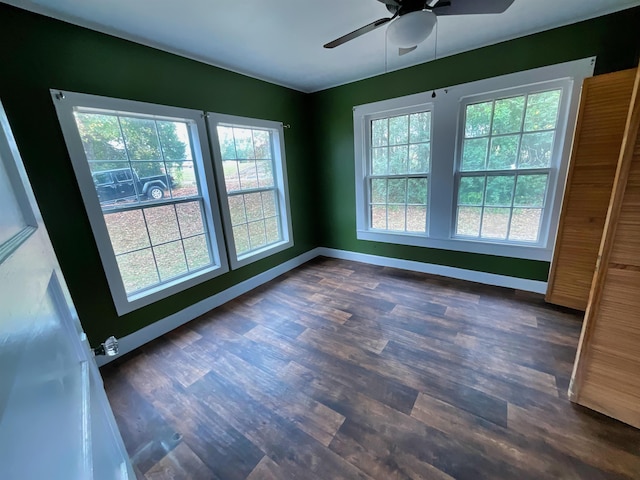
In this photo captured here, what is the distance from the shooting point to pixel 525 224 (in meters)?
2.67

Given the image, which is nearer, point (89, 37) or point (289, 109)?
point (89, 37)

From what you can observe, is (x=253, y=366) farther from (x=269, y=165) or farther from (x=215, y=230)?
(x=269, y=165)

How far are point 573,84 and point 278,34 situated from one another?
2.52 meters

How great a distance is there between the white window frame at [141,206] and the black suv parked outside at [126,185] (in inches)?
3.7

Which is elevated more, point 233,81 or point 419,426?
point 233,81

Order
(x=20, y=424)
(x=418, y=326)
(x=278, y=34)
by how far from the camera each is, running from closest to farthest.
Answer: (x=20, y=424)
(x=278, y=34)
(x=418, y=326)

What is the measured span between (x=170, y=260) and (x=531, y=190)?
3.60m

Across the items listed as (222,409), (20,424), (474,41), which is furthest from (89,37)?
(474,41)

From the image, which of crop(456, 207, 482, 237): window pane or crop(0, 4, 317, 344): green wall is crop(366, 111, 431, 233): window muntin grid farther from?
crop(0, 4, 317, 344): green wall

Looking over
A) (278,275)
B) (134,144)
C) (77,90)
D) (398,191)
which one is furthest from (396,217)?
(77,90)

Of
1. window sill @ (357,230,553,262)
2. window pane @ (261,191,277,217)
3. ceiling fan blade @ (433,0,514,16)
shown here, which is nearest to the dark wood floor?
window sill @ (357,230,553,262)

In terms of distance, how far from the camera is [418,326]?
7.56ft

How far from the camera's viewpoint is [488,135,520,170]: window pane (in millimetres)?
2561

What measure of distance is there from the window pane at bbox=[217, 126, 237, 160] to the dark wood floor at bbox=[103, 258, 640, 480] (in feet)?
5.61
